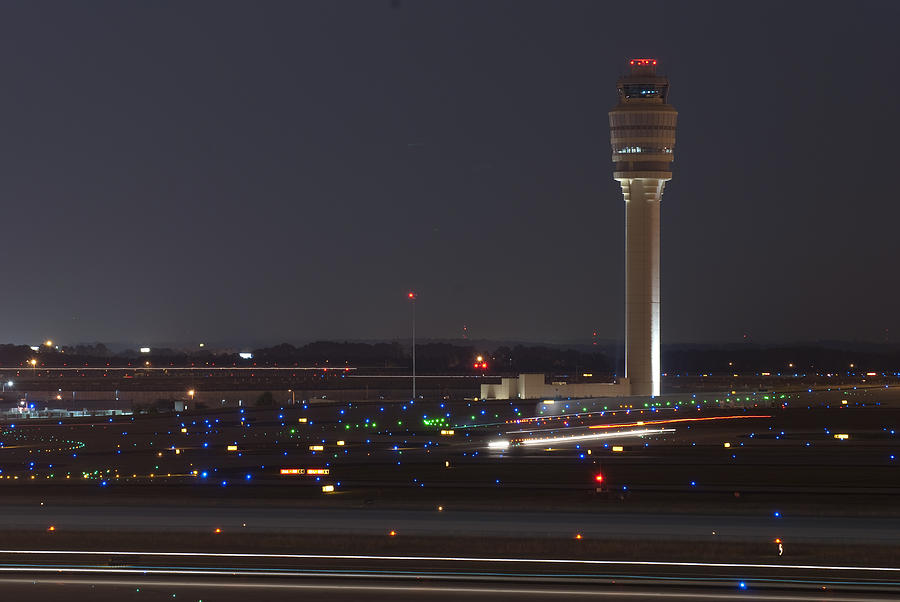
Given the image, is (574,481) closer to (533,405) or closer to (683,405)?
(533,405)

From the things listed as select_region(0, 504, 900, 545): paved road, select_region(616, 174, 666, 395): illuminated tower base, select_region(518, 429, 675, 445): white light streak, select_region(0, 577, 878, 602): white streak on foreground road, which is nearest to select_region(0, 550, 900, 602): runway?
select_region(0, 577, 878, 602): white streak on foreground road

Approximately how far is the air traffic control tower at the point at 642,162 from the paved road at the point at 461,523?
54.8m

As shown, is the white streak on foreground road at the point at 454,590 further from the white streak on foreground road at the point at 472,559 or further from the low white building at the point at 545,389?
the low white building at the point at 545,389

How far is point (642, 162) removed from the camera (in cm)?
8106

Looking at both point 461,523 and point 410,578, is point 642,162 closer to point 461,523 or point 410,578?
point 461,523

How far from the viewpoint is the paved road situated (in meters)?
25.6

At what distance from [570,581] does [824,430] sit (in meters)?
45.4

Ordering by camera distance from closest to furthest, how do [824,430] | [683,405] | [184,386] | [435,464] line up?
1. [435,464]
2. [824,430]
3. [683,405]
4. [184,386]

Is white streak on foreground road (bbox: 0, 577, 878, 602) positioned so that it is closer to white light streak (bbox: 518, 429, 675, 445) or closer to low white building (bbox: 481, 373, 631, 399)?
white light streak (bbox: 518, 429, 675, 445)

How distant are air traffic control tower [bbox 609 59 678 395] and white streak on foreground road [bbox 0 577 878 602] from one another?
6390 cm

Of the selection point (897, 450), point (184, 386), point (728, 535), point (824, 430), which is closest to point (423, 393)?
point (184, 386)

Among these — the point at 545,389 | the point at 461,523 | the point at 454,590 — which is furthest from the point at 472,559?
the point at 545,389

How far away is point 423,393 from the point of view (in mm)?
114250

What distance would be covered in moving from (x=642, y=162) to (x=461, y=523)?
190 ft
